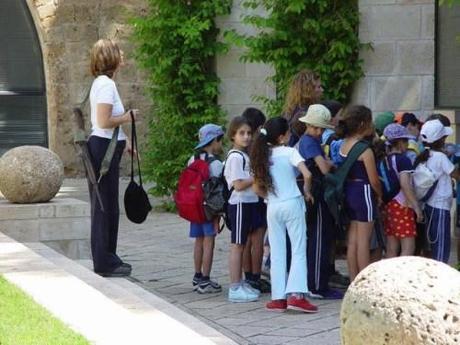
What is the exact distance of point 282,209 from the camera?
29.3 ft

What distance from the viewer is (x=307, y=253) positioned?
9.77 meters

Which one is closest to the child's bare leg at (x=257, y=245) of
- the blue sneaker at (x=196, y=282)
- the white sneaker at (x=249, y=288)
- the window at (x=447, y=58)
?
the white sneaker at (x=249, y=288)

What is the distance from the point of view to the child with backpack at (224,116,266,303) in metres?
9.47

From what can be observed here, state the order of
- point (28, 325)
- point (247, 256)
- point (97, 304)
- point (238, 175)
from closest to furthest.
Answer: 1. point (28, 325)
2. point (97, 304)
3. point (238, 175)
4. point (247, 256)

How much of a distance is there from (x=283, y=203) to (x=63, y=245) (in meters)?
3.27

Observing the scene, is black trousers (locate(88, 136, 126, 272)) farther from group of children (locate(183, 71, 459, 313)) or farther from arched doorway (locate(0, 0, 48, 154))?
arched doorway (locate(0, 0, 48, 154))

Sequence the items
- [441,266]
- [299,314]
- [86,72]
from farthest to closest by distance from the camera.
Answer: [86,72] < [299,314] < [441,266]

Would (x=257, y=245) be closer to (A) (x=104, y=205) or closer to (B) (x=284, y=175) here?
(B) (x=284, y=175)

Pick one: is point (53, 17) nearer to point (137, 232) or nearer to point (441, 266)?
point (137, 232)

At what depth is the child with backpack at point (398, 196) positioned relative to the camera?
9.66 m

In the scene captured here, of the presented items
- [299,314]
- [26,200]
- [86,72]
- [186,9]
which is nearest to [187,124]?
[186,9]

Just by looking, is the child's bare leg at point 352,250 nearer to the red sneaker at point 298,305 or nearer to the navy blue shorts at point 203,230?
the red sneaker at point 298,305

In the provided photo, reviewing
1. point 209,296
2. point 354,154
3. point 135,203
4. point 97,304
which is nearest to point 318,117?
point 354,154

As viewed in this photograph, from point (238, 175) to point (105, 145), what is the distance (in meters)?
1.26
